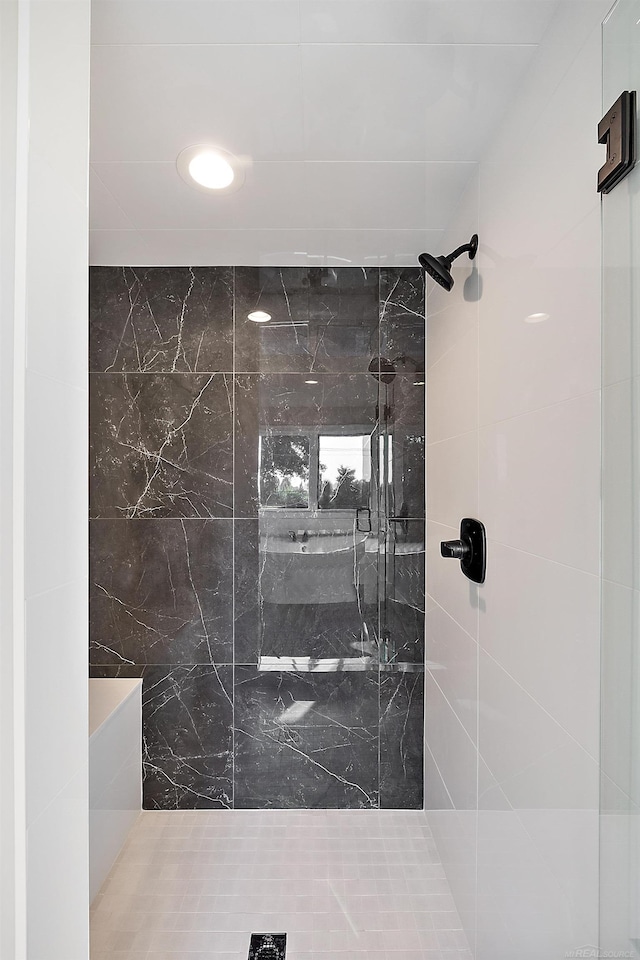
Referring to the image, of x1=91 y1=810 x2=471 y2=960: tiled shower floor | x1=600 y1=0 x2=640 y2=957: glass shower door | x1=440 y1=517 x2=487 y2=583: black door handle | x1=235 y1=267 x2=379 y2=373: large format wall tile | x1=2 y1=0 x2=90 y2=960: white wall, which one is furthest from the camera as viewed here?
x1=235 y1=267 x2=379 y2=373: large format wall tile

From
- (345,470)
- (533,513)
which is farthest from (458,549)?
(345,470)

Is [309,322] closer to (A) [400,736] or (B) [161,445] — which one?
(B) [161,445]

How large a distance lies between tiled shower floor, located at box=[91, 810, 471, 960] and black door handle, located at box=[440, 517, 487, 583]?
3.55 feet

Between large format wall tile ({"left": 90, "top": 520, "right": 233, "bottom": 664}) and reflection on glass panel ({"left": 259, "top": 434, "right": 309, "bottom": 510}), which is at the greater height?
reflection on glass panel ({"left": 259, "top": 434, "right": 309, "bottom": 510})

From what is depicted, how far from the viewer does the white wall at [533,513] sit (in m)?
1.01

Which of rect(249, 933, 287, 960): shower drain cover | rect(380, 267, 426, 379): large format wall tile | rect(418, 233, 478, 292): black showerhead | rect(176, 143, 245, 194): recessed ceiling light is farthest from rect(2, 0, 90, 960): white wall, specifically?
rect(380, 267, 426, 379): large format wall tile

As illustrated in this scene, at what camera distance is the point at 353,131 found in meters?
1.50

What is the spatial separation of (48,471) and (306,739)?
1.92 meters

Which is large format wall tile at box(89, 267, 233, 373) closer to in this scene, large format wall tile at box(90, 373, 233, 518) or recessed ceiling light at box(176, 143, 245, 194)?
large format wall tile at box(90, 373, 233, 518)

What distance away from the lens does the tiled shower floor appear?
1.72m

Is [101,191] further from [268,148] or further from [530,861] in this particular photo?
[530,861]

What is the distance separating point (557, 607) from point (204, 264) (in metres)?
1.93

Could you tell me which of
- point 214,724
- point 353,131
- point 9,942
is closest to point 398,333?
point 353,131

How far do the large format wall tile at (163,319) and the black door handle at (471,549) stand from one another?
1211 millimetres
